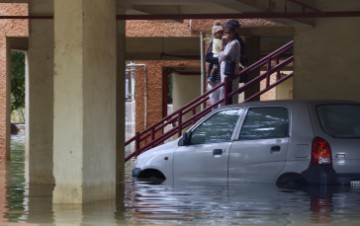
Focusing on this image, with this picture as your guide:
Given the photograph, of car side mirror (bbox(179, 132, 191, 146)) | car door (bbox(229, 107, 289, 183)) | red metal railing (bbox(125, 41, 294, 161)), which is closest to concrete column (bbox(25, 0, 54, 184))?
car side mirror (bbox(179, 132, 191, 146))

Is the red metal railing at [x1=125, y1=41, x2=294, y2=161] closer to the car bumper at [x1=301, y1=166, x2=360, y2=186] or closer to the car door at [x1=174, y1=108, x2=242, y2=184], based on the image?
the car door at [x1=174, y1=108, x2=242, y2=184]

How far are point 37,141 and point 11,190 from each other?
1982 millimetres

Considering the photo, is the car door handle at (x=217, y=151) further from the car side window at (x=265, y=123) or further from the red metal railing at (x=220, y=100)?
the red metal railing at (x=220, y=100)

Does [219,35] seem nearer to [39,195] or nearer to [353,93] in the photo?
[353,93]

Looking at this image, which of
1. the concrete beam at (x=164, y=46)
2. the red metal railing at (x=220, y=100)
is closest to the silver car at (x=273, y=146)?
the red metal railing at (x=220, y=100)

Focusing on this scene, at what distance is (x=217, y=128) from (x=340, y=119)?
76.9 inches

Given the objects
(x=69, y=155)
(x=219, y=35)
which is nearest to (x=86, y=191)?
(x=69, y=155)

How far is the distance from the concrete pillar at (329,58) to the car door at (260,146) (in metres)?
3.68

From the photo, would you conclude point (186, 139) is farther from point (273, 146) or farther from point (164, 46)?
point (164, 46)

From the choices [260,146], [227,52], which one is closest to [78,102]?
[260,146]

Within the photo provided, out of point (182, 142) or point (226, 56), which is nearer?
point (182, 142)

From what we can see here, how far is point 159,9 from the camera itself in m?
21.7

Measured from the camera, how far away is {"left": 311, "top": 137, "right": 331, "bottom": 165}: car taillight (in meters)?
14.4

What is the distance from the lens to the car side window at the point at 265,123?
1497 cm
